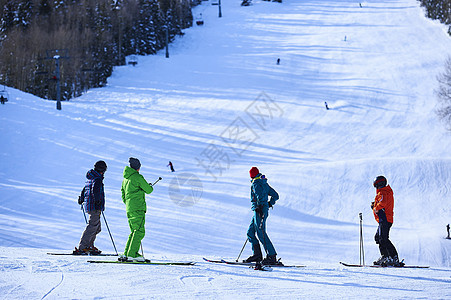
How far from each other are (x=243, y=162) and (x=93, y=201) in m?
13.9

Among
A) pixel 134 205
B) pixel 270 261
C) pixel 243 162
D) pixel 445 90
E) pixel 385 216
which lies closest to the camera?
pixel 134 205

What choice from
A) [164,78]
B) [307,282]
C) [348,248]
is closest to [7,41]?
[164,78]

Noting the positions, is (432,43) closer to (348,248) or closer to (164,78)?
(164,78)

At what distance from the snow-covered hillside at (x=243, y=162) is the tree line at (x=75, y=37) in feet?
11.5

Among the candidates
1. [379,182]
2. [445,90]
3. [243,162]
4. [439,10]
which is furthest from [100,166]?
[439,10]

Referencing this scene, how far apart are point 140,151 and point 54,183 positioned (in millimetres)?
5824

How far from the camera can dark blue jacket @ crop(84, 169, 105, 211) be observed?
678 centimetres

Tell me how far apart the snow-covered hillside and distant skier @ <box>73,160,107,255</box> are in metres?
0.72

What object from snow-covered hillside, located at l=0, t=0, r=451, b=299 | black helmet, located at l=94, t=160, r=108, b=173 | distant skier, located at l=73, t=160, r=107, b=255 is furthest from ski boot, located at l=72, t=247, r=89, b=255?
black helmet, located at l=94, t=160, r=108, b=173

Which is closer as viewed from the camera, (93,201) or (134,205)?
(134,205)

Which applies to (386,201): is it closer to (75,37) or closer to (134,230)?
(134,230)

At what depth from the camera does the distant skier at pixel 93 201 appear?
679 centimetres

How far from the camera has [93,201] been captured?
22.3 feet

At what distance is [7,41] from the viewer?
3984cm
